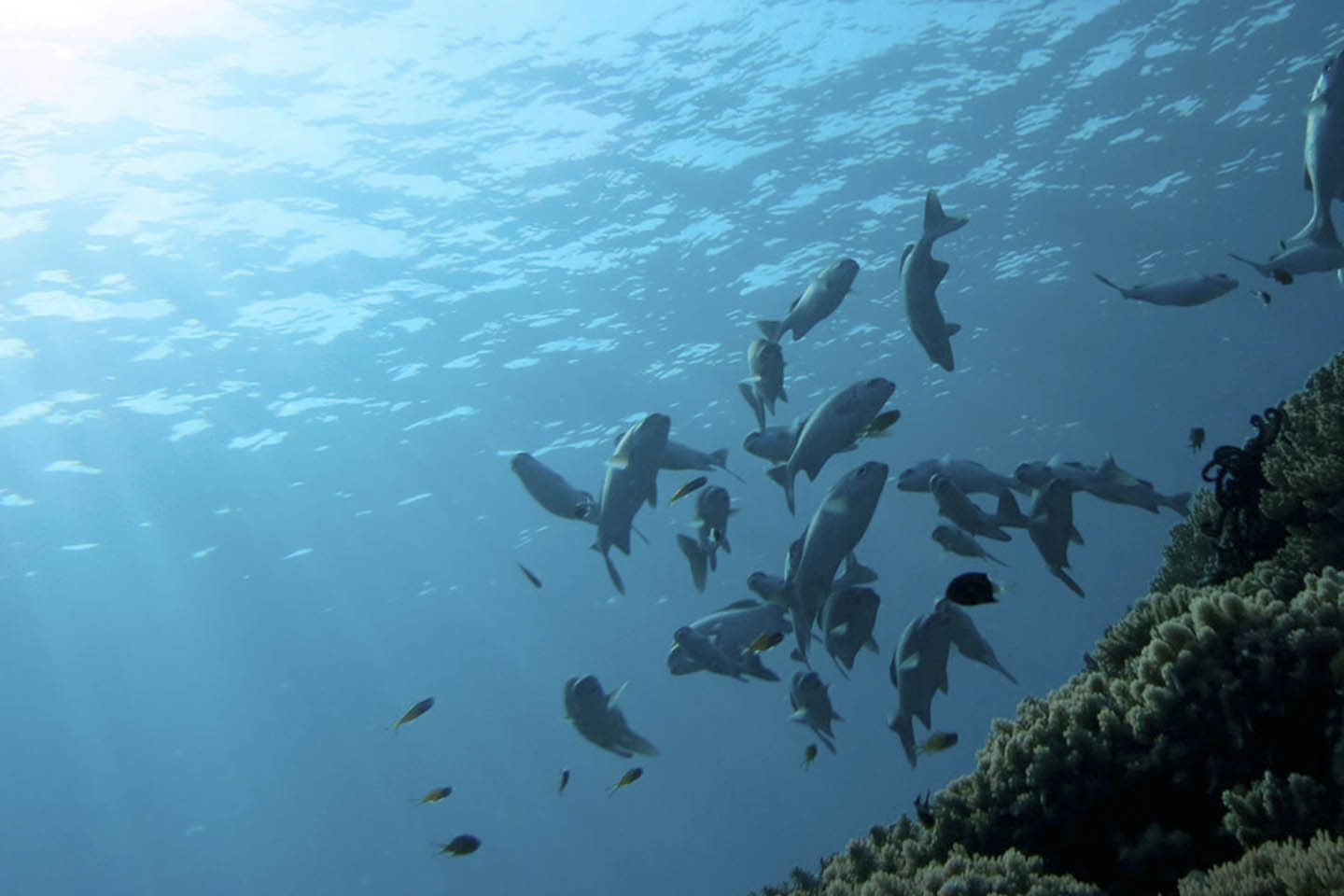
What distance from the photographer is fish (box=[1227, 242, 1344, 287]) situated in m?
4.92

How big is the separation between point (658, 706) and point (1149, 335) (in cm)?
5291

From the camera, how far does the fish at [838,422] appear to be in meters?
3.98

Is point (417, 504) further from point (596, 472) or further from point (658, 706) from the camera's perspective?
point (658, 706)

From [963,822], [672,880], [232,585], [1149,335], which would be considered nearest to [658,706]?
[672,880]

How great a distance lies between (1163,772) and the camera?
11.7 feet

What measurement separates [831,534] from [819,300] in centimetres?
223

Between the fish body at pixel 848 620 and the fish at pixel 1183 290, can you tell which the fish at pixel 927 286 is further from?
the fish at pixel 1183 290

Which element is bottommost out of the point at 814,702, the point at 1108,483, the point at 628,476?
the point at 814,702

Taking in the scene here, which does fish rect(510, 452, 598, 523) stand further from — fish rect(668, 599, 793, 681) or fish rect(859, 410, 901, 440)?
fish rect(859, 410, 901, 440)

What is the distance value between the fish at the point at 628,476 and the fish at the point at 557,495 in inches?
5.8

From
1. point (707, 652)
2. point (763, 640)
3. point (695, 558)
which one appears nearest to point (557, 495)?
point (695, 558)

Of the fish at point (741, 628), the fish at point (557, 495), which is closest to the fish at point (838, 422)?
the fish at point (741, 628)

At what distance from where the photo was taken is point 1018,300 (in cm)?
A: 2906

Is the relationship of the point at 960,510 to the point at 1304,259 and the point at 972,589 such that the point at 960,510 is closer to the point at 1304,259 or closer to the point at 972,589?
the point at 972,589
